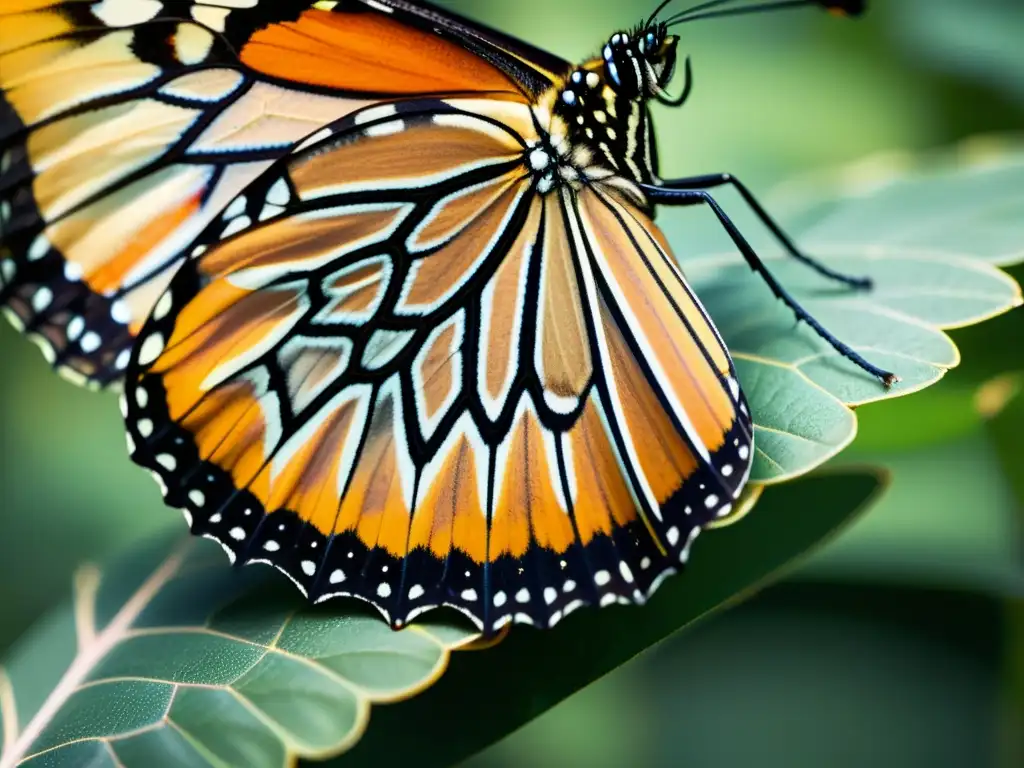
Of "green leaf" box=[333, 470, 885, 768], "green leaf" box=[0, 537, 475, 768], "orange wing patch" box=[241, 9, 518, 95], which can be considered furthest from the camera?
"orange wing patch" box=[241, 9, 518, 95]

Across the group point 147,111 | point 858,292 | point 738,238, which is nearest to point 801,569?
point 858,292

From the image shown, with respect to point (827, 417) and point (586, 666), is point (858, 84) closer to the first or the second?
point (827, 417)

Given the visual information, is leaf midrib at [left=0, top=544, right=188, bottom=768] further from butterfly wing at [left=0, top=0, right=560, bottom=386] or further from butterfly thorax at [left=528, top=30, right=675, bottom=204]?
butterfly thorax at [left=528, top=30, right=675, bottom=204]

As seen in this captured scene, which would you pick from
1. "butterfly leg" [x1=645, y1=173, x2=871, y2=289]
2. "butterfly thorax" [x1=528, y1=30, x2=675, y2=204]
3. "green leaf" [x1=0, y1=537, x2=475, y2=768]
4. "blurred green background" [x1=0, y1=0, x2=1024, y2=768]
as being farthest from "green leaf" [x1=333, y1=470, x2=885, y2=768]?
"blurred green background" [x1=0, y1=0, x2=1024, y2=768]

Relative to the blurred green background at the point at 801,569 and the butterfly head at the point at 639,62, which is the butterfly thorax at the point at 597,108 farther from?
the blurred green background at the point at 801,569

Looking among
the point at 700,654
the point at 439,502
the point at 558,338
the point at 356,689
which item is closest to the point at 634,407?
the point at 558,338

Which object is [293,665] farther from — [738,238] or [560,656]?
[738,238]
